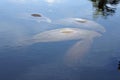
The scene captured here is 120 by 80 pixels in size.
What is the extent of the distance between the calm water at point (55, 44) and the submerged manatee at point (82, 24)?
2 centimetres

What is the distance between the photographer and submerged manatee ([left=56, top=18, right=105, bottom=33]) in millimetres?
5363

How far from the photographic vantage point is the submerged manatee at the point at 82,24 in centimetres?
536

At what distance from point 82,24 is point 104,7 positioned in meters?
1.56

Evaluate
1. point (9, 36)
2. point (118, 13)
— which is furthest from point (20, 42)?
point (118, 13)

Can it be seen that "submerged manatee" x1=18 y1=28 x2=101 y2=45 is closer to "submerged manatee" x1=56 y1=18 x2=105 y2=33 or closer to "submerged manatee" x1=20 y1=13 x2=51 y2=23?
"submerged manatee" x1=56 y1=18 x2=105 y2=33

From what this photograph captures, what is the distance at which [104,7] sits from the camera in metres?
6.86

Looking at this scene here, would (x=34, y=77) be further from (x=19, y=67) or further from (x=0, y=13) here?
(x=0, y=13)

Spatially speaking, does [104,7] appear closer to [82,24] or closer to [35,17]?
[82,24]

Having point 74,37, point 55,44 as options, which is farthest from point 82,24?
point 55,44

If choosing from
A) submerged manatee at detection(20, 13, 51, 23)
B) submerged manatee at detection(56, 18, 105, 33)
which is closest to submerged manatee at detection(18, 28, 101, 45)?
submerged manatee at detection(56, 18, 105, 33)

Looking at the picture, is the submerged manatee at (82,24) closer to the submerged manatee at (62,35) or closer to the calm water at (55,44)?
the calm water at (55,44)

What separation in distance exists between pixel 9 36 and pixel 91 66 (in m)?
1.47

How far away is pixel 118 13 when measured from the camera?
250 inches

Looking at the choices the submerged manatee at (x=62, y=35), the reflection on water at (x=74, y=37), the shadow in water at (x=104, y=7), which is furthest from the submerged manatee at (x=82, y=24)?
the shadow in water at (x=104, y=7)
